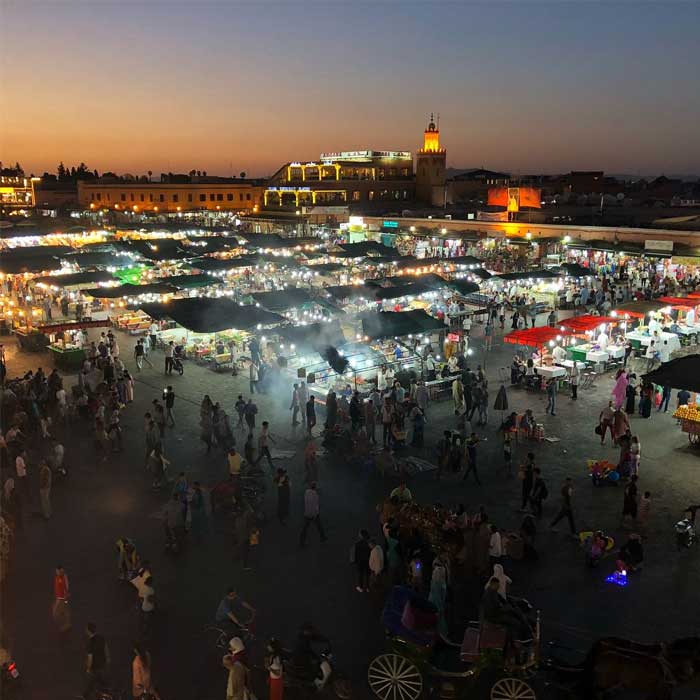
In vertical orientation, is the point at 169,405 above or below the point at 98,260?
below

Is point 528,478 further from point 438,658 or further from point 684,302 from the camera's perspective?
point 684,302

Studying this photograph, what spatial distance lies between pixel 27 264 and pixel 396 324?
576 inches

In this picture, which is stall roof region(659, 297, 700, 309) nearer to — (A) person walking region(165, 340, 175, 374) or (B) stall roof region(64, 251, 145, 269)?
(A) person walking region(165, 340, 175, 374)

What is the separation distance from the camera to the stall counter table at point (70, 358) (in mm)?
17359

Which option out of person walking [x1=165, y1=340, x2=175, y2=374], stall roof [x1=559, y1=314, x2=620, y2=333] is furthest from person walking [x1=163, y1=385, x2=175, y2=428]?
stall roof [x1=559, y1=314, x2=620, y2=333]

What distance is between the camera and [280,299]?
63.2 feet

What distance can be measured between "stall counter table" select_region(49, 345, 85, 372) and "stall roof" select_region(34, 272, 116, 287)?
4.34 meters

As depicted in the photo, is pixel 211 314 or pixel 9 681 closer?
pixel 9 681

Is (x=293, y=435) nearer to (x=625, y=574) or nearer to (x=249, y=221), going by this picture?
(x=625, y=574)

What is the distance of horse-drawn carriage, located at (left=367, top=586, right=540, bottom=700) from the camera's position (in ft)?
19.1

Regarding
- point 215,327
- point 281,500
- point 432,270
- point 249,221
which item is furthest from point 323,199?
point 281,500

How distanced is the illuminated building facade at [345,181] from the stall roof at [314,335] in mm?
55064

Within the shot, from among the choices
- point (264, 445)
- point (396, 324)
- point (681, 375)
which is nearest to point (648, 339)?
point (681, 375)

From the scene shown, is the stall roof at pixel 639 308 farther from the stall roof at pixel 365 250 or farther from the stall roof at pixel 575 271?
the stall roof at pixel 365 250
